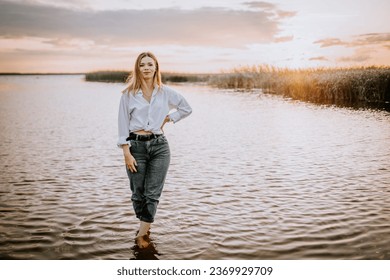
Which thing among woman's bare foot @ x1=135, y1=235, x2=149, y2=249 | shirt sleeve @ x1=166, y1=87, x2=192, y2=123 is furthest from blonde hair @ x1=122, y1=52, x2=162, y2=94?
woman's bare foot @ x1=135, y1=235, x2=149, y2=249

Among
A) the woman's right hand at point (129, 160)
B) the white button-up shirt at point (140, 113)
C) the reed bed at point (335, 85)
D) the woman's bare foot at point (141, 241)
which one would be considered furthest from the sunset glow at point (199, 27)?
the reed bed at point (335, 85)

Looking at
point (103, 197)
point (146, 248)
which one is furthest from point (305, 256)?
point (103, 197)

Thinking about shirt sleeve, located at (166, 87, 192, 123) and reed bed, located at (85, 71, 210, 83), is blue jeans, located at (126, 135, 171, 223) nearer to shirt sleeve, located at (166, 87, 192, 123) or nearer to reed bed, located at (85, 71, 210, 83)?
shirt sleeve, located at (166, 87, 192, 123)

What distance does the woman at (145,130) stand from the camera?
3.25 meters

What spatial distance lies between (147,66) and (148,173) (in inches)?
29.8

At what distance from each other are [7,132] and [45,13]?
97.8 inches

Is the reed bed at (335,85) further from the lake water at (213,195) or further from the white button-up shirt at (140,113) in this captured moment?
the white button-up shirt at (140,113)

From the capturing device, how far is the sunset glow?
7266 millimetres

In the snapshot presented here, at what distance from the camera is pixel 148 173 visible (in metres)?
3.35

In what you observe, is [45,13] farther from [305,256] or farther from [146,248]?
[305,256]

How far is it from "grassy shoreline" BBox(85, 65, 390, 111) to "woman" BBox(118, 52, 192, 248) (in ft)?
30.8

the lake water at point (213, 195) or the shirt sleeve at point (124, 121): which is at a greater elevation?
the shirt sleeve at point (124, 121)

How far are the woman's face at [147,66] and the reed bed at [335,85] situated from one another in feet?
34.1

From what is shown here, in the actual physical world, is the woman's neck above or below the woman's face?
below
